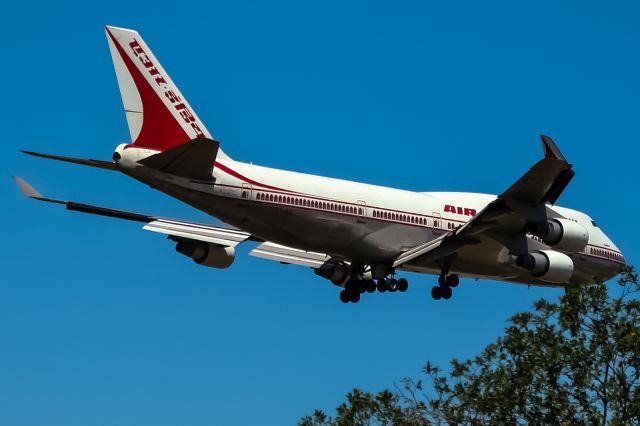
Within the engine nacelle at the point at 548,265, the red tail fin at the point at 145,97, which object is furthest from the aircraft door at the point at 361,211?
the red tail fin at the point at 145,97

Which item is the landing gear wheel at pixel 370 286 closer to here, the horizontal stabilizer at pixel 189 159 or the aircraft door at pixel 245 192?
the aircraft door at pixel 245 192

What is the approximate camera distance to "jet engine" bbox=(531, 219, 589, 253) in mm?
39156

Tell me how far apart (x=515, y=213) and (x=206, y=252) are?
9729 millimetres

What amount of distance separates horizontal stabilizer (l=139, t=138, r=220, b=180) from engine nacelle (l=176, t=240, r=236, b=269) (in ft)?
14.9

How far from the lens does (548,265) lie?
1591 inches

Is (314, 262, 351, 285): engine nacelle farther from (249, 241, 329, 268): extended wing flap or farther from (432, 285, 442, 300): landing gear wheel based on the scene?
(432, 285, 442, 300): landing gear wheel

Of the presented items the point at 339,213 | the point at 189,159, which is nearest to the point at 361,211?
the point at 339,213

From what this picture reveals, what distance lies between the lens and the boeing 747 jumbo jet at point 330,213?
36.6m

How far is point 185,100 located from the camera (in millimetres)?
38312

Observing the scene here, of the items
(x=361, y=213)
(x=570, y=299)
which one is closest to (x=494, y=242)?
(x=361, y=213)

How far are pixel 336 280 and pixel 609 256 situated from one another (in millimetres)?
9662

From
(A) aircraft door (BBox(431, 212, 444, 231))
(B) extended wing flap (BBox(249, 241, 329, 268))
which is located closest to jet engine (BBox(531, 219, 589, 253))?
(A) aircraft door (BBox(431, 212, 444, 231))

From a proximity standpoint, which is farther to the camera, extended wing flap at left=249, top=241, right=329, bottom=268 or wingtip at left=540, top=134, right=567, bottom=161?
extended wing flap at left=249, top=241, right=329, bottom=268

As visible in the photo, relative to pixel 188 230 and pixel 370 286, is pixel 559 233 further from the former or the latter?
pixel 188 230
